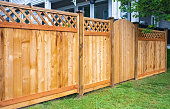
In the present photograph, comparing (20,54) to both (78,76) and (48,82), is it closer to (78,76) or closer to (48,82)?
(48,82)

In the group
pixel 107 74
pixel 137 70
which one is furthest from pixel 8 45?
pixel 137 70

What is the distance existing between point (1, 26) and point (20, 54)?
1.84ft

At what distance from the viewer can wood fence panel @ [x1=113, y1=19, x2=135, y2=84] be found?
5262 mm

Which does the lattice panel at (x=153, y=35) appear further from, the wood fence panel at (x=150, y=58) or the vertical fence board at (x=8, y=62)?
the vertical fence board at (x=8, y=62)

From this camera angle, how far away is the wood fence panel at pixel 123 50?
5.26 meters

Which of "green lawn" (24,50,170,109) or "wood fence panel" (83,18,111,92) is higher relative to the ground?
"wood fence panel" (83,18,111,92)

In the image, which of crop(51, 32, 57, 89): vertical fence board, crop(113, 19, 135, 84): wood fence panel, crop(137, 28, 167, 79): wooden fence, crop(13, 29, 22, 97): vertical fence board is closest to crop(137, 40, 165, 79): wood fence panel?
crop(137, 28, 167, 79): wooden fence

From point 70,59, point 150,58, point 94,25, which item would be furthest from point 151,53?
point 70,59

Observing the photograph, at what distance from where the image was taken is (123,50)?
18.2 feet

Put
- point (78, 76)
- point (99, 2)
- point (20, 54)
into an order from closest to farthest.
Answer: point (20, 54) < point (78, 76) < point (99, 2)

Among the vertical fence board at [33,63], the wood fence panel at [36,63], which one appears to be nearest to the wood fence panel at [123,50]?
the wood fence panel at [36,63]

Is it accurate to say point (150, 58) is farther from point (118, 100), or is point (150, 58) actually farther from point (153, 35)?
point (118, 100)

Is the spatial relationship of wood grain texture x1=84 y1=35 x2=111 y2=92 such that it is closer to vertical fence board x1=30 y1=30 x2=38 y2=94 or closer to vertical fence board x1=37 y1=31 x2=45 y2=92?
vertical fence board x1=37 y1=31 x2=45 y2=92

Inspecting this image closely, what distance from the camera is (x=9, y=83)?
2977 mm
